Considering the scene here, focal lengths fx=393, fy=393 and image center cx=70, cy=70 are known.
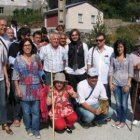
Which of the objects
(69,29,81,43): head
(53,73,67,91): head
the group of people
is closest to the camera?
the group of people

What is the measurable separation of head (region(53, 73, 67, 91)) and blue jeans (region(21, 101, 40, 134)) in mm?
502

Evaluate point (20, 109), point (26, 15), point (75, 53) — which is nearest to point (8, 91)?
point (20, 109)

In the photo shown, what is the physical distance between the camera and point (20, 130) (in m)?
7.15

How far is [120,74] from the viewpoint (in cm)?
724

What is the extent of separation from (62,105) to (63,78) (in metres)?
0.53

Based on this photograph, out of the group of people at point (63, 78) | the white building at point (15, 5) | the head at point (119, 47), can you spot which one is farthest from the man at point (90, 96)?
the white building at point (15, 5)

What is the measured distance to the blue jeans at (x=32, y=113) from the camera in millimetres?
6801

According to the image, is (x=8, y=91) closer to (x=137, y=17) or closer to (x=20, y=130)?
(x=20, y=130)

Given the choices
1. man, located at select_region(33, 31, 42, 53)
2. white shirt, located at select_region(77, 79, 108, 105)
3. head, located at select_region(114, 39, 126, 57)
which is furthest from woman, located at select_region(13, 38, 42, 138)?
head, located at select_region(114, 39, 126, 57)

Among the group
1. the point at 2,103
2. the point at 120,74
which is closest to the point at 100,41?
the point at 120,74

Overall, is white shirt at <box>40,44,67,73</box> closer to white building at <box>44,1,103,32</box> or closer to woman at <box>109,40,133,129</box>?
woman at <box>109,40,133,129</box>

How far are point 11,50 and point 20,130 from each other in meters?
1.46

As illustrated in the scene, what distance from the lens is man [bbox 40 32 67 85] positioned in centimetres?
742

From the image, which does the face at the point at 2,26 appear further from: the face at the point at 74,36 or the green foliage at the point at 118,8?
the green foliage at the point at 118,8
